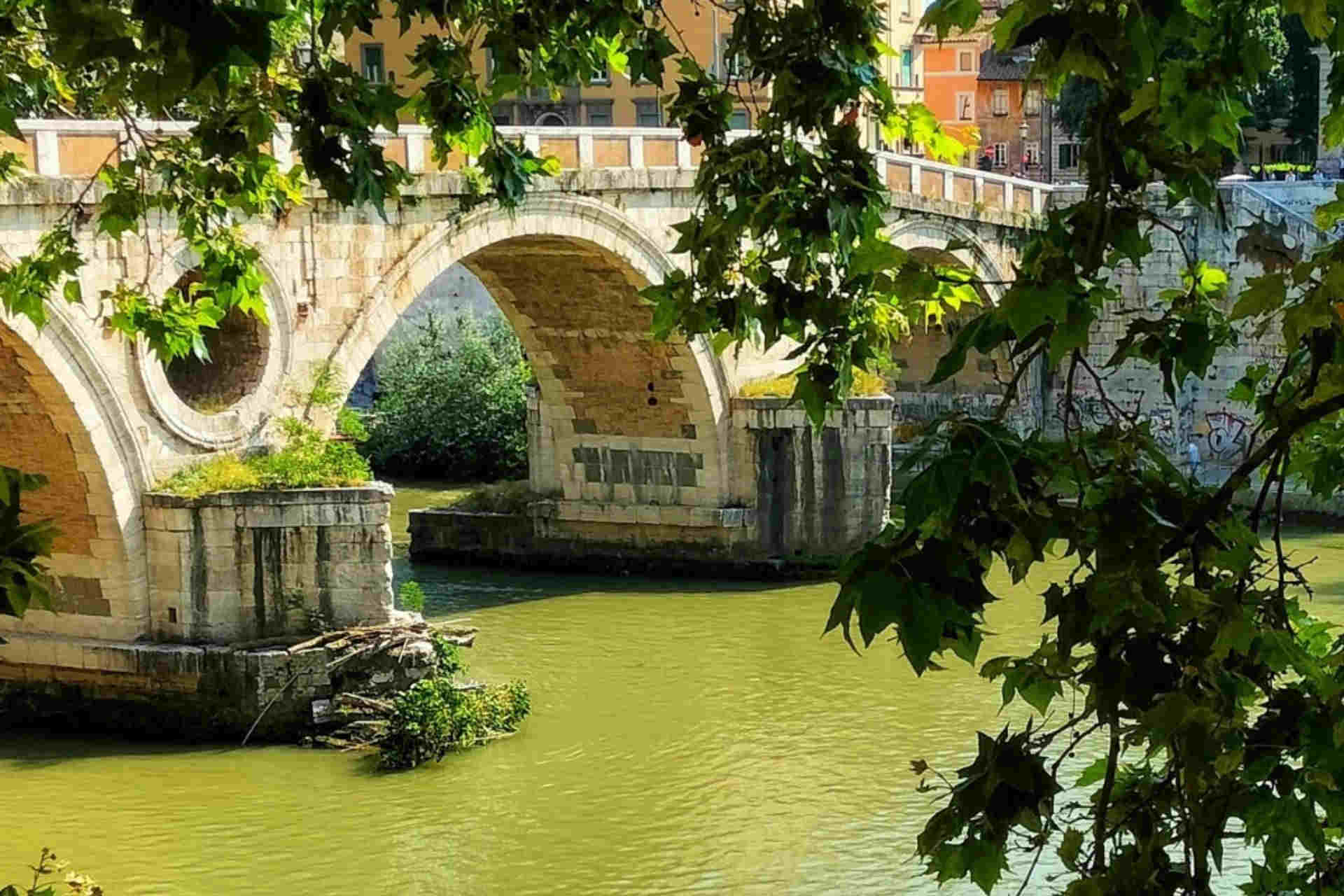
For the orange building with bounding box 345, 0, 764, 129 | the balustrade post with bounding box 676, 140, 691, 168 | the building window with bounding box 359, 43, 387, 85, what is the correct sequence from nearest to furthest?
the balustrade post with bounding box 676, 140, 691, 168 → the orange building with bounding box 345, 0, 764, 129 → the building window with bounding box 359, 43, 387, 85

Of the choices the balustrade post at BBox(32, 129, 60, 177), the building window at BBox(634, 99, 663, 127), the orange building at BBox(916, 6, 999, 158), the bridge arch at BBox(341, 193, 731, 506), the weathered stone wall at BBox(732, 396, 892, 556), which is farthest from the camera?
the orange building at BBox(916, 6, 999, 158)

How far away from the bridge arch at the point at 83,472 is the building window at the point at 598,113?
671 inches

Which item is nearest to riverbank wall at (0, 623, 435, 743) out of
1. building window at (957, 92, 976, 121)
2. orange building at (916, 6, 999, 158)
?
orange building at (916, 6, 999, 158)

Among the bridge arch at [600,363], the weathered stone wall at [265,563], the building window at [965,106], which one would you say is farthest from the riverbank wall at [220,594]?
the building window at [965,106]

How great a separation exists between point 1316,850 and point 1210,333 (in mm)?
780

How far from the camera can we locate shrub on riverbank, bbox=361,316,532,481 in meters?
20.1

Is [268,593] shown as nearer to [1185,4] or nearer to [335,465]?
[335,465]

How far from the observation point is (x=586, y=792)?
32.9ft

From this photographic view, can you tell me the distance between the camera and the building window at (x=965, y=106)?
33406mm

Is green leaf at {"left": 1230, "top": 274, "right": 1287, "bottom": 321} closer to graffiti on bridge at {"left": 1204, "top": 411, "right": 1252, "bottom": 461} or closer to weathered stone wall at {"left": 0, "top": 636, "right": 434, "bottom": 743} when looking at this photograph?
weathered stone wall at {"left": 0, "top": 636, "right": 434, "bottom": 743}

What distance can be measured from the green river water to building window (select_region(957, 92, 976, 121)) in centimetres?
2148

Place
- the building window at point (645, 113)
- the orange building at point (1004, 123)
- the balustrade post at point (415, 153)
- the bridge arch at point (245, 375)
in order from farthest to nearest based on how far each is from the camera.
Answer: the orange building at point (1004, 123)
the building window at point (645, 113)
the balustrade post at point (415, 153)
the bridge arch at point (245, 375)

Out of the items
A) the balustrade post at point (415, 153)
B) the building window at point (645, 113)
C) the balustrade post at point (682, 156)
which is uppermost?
the building window at point (645, 113)

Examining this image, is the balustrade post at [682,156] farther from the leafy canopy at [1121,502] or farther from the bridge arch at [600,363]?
the leafy canopy at [1121,502]
